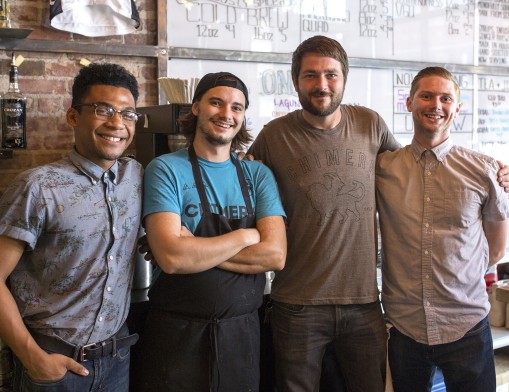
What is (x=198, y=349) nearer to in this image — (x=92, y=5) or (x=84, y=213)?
(x=84, y=213)

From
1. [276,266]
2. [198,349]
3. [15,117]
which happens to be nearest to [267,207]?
[276,266]

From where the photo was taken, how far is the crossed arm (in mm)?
1847

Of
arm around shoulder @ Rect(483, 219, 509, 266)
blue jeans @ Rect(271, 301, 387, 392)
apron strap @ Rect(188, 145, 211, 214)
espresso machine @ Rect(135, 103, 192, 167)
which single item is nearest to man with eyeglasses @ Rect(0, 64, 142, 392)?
apron strap @ Rect(188, 145, 211, 214)

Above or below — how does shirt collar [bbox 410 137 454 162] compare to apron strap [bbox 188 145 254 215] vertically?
above

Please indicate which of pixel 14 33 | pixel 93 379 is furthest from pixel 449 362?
pixel 14 33

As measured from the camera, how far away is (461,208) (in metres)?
2.22

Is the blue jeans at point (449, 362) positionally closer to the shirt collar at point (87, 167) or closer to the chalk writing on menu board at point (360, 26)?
the shirt collar at point (87, 167)

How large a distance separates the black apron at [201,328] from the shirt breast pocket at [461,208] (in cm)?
74

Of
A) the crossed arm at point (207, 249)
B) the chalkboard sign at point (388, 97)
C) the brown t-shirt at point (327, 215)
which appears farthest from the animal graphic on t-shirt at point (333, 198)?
the chalkboard sign at point (388, 97)

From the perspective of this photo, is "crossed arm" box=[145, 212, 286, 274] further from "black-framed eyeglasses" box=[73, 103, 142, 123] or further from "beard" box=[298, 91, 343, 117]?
"beard" box=[298, 91, 343, 117]

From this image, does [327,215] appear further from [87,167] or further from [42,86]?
[42,86]

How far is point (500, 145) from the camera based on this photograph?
4500mm

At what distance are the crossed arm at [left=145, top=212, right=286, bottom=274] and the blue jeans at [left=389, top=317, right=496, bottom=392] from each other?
625 mm

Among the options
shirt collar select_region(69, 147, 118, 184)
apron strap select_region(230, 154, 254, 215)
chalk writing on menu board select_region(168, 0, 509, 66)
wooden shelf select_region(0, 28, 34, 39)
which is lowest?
apron strap select_region(230, 154, 254, 215)
